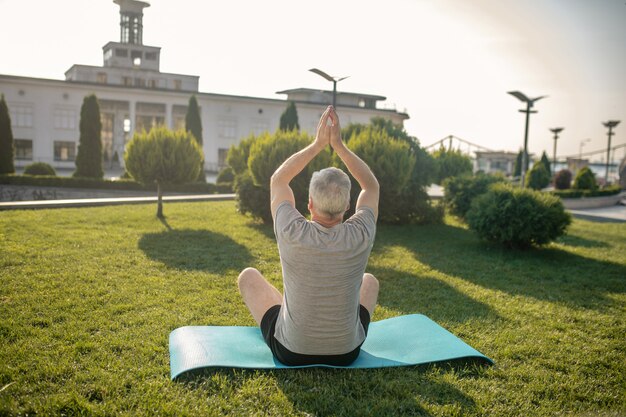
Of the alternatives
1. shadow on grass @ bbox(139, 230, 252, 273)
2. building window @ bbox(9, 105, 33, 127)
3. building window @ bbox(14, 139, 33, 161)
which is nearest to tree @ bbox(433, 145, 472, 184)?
shadow on grass @ bbox(139, 230, 252, 273)

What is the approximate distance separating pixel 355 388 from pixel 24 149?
3810 centimetres

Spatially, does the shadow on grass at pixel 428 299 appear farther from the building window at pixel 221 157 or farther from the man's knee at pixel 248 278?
the building window at pixel 221 157

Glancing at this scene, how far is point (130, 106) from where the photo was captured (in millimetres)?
36875

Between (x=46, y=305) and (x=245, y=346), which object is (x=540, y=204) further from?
(x=46, y=305)

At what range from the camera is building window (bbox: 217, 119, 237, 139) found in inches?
1569

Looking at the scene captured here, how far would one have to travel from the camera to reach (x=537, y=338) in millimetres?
4664

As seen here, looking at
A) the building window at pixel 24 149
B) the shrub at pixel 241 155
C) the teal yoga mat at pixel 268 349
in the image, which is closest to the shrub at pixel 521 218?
the teal yoga mat at pixel 268 349

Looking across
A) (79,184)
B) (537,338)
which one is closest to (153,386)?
(537,338)

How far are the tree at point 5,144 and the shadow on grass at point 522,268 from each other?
1804 cm

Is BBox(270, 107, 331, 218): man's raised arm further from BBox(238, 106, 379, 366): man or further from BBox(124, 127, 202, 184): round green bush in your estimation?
BBox(124, 127, 202, 184): round green bush

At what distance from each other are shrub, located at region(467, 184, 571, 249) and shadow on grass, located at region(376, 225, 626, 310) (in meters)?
0.30

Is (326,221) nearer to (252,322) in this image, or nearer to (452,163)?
(252,322)

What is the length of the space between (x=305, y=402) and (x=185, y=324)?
1901 mm

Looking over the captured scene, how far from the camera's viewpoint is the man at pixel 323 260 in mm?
3066
